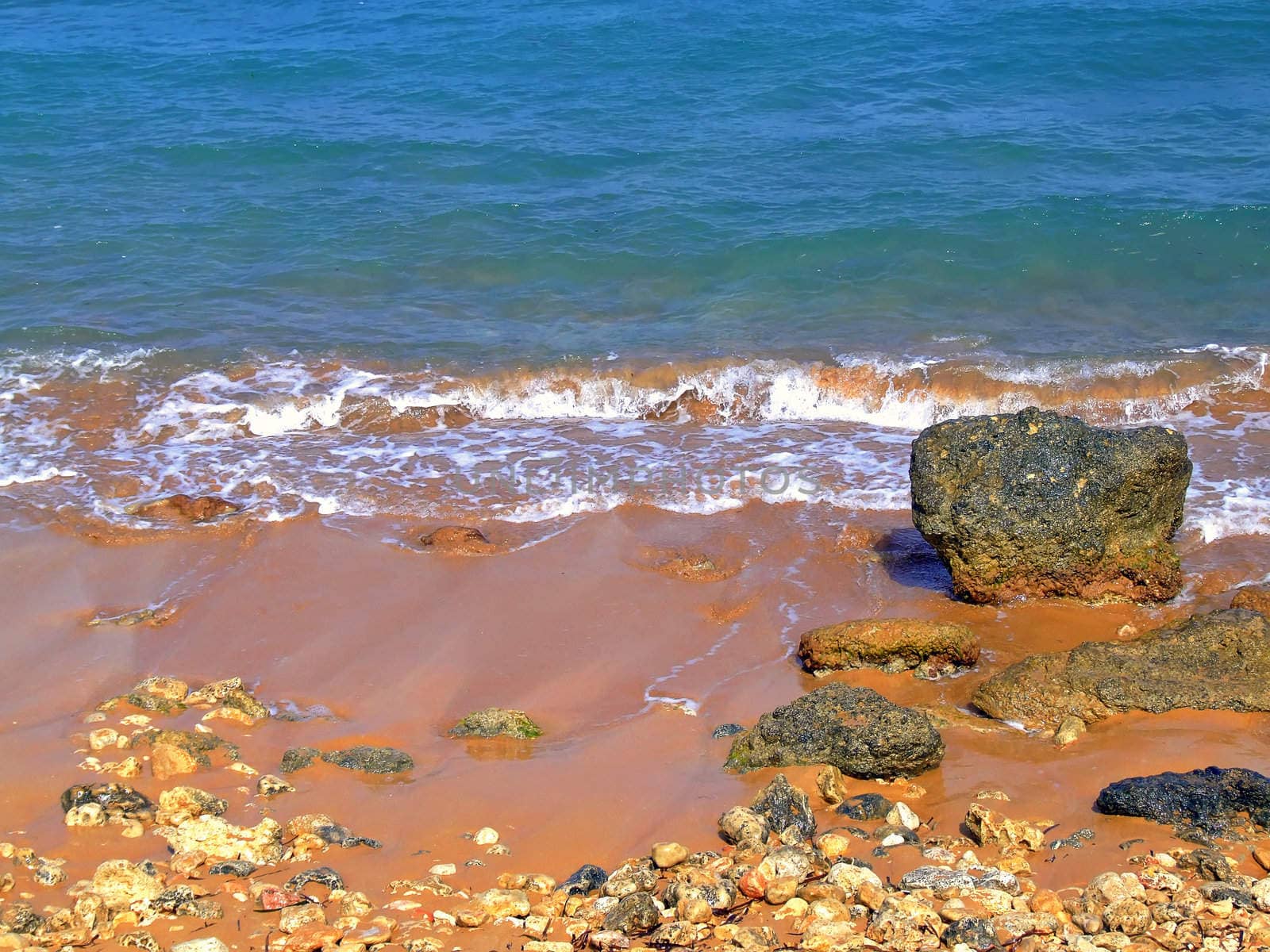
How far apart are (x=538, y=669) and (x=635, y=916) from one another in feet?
9.03

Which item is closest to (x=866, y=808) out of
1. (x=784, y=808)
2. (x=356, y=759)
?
(x=784, y=808)

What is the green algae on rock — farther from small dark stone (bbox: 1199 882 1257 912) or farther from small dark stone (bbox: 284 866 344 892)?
small dark stone (bbox: 1199 882 1257 912)

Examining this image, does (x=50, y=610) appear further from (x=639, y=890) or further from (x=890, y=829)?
(x=890, y=829)

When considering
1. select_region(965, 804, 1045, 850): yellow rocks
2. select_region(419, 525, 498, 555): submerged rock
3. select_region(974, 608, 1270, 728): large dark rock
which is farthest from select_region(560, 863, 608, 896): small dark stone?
select_region(419, 525, 498, 555): submerged rock

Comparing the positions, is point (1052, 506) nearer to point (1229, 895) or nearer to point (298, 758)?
point (1229, 895)

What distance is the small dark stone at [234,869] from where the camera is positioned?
192 inches

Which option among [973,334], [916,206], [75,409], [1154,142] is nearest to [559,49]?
[916,206]

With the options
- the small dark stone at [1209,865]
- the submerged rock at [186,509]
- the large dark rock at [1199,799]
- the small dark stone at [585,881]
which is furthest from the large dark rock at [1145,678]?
the submerged rock at [186,509]

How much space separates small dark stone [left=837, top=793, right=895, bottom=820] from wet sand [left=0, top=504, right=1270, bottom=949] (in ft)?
0.63

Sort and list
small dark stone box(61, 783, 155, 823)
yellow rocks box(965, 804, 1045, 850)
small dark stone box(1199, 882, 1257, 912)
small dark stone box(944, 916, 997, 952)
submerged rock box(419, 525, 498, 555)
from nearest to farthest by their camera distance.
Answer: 1. small dark stone box(944, 916, 997, 952)
2. small dark stone box(1199, 882, 1257, 912)
3. yellow rocks box(965, 804, 1045, 850)
4. small dark stone box(61, 783, 155, 823)
5. submerged rock box(419, 525, 498, 555)

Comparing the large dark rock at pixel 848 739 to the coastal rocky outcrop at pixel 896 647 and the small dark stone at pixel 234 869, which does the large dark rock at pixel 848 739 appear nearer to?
the coastal rocky outcrop at pixel 896 647

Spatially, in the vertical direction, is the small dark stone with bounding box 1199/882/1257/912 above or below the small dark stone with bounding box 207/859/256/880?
above

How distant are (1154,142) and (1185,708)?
1351 cm

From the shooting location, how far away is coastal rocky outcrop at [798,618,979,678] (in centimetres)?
698
